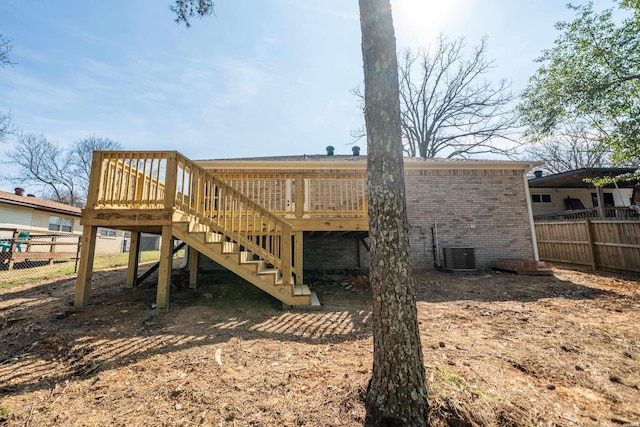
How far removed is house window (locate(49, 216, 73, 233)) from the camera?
45.9 ft

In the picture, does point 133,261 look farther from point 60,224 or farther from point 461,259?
point 60,224

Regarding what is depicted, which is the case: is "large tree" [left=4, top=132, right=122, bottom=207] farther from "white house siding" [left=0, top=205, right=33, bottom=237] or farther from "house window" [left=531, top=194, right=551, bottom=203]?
"house window" [left=531, top=194, right=551, bottom=203]

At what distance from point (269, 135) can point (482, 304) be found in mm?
11035

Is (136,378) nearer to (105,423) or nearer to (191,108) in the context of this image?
(105,423)

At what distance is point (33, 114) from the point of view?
47.9 feet

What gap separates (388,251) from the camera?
1.96m

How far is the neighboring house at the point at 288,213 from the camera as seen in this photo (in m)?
4.65

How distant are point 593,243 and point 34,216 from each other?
24.4 metres

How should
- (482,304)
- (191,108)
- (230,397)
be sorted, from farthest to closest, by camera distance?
(191,108), (482,304), (230,397)

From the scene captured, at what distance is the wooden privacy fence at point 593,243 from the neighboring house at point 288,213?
2.05 meters

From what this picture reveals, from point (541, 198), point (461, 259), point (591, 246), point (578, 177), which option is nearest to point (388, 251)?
point (461, 259)

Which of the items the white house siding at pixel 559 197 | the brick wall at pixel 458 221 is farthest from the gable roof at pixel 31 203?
the white house siding at pixel 559 197

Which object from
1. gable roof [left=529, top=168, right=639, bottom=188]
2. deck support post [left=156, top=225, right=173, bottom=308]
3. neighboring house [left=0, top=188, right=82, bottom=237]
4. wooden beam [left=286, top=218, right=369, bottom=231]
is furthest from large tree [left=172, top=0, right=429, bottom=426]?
neighboring house [left=0, top=188, right=82, bottom=237]

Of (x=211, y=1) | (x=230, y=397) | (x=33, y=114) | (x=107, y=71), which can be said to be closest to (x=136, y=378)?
(x=230, y=397)
